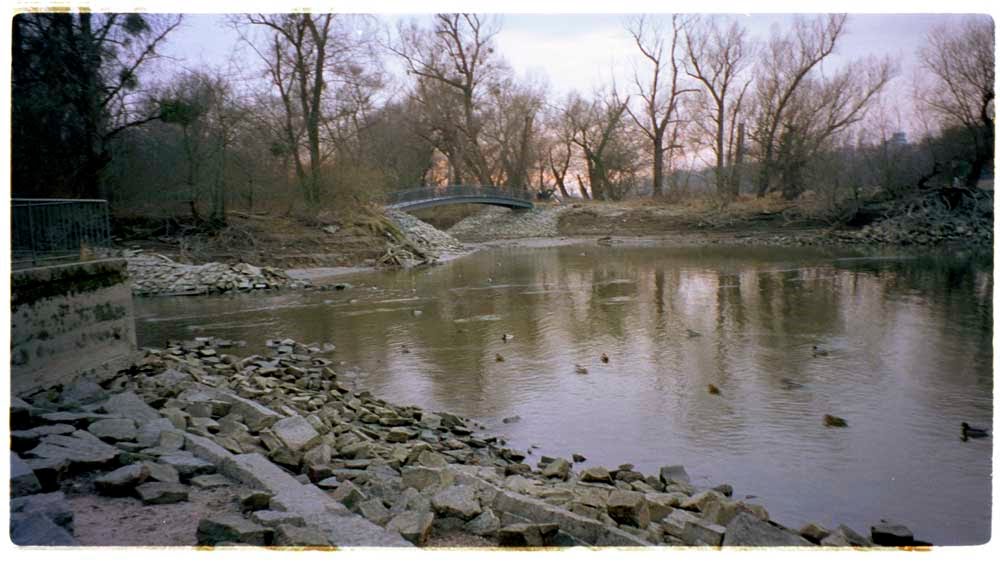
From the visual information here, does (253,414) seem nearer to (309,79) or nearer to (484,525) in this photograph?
(484,525)

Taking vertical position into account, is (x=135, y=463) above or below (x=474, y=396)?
above

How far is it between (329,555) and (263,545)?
40 centimetres

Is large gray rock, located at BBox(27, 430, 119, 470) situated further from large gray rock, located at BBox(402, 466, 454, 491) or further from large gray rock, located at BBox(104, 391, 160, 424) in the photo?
large gray rock, located at BBox(402, 466, 454, 491)

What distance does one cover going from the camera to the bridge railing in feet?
135

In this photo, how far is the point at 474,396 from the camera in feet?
31.9

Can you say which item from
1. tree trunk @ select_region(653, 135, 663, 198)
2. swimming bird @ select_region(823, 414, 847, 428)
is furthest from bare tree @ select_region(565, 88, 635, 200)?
swimming bird @ select_region(823, 414, 847, 428)

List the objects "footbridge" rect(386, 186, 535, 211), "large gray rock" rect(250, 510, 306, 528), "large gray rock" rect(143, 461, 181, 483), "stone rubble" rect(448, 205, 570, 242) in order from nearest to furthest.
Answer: "large gray rock" rect(250, 510, 306, 528), "large gray rock" rect(143, 461, 181, 483), "footbridge" rect(386, 186, 535, 211), "stone rubble" rect(448, 205, 570, 242)

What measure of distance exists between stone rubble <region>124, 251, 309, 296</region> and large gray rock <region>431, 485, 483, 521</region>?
17900 mm

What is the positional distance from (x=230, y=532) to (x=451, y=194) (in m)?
42.8

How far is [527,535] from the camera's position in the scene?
4.46 metres

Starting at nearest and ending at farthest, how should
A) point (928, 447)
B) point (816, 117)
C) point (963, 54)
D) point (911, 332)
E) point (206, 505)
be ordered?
point (206, 505) < point (928, 447) < point (963, 54) < point (911, 332) < point (816, 117)

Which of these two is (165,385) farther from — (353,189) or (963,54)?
(353,189)

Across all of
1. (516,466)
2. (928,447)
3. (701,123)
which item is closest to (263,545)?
(516,466)

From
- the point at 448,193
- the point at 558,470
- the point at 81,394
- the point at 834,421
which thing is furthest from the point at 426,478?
the point at 448,193
